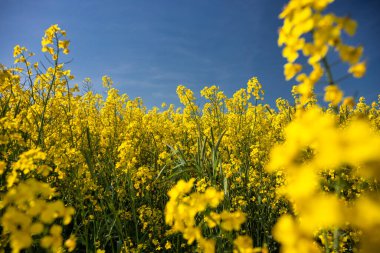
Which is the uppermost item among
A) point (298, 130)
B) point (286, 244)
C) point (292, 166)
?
point (298, 130)

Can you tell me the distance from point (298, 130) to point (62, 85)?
4659mm

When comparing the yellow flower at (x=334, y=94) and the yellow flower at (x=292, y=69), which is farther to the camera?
the yellow flower at (x=292, y=69)

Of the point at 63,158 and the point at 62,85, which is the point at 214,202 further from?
the point at 62,85

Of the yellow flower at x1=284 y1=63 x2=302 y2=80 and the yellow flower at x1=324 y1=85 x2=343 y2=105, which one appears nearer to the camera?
the yellow flower at x1=324 y1=85 x2=343 y2=105

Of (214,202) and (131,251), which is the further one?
(131,251)

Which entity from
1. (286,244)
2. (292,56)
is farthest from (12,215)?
(292,56)

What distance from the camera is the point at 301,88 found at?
1185 mm

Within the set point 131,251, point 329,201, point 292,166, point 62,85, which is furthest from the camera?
point 62,85

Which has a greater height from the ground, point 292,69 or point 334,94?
point 292,69

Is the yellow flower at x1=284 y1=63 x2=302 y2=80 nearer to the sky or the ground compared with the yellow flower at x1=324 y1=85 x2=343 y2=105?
nearer to the sky

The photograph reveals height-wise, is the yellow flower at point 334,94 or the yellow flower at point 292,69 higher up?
the yellow flower at point 292,69

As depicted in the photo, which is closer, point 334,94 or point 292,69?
point 334,94

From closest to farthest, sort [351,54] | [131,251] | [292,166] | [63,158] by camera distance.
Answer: [292,166]
[351,54]
[131,251]
[63,158]

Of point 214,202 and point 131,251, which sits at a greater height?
point 214,202
